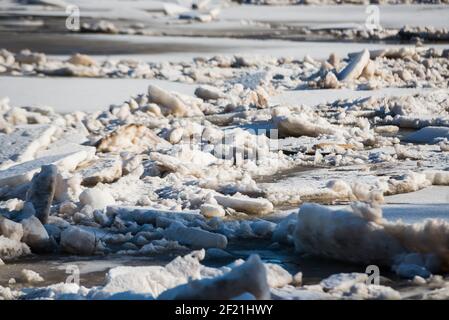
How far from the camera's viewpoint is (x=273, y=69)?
494 inches

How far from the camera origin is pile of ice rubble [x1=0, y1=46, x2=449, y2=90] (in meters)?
11.1

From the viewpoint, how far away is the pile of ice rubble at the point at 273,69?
36.3 ft

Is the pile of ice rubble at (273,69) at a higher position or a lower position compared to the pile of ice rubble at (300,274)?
lower

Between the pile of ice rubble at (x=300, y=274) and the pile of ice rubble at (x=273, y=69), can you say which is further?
the pile of ice rubble at (x=273, y=69)

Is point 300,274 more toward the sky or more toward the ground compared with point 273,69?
more toward the sky

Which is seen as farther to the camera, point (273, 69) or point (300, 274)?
point (273, 69)

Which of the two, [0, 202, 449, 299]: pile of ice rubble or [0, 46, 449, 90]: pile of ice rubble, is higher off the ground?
[0, 202, 449, 299]: pile of ice rubble

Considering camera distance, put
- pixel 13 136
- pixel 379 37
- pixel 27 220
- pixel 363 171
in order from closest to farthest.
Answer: pixel 27 220 → pixel 363 171 → pixel 13 136 → pixel 379 37

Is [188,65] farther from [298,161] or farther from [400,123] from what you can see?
[298,161]

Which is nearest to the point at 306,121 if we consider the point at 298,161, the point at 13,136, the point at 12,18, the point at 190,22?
the point at 298,161

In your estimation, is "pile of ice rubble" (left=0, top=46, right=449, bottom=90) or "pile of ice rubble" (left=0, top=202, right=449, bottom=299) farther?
"pile of ice rubble" (left=0, top=46, right=449, bottom=90)

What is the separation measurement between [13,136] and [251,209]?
2.37 metres

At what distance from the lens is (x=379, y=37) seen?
18.0 m
